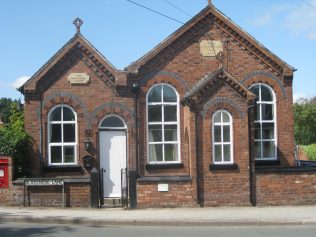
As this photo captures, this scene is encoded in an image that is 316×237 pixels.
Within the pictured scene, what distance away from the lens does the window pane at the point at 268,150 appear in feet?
66.5

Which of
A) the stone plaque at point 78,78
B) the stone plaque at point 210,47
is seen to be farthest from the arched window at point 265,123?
the stone plaque at point 78,78

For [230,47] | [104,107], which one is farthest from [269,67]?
[104,107]

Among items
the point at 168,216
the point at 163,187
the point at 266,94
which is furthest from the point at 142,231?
the point at 266,94

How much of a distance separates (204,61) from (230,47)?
1238mm

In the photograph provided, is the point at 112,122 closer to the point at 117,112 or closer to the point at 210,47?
the point at 117,112

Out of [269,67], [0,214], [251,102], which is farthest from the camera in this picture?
[269,67]

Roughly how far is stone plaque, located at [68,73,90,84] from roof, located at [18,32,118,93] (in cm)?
68

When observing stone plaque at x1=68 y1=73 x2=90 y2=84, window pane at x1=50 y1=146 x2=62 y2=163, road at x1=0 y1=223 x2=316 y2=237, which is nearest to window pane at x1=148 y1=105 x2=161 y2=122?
stone plaque at x1=68 y1=73 x2=90 y2=84

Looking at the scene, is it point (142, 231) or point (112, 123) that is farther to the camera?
point (112, 123)

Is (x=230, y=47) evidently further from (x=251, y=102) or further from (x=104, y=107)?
(x=104, y=107)

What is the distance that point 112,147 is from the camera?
19.2 meters

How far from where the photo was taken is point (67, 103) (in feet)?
62.5

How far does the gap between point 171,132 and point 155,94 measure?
1.60 meters

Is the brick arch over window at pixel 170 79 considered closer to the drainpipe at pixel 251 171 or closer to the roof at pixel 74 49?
the roof at pixel 74 49
